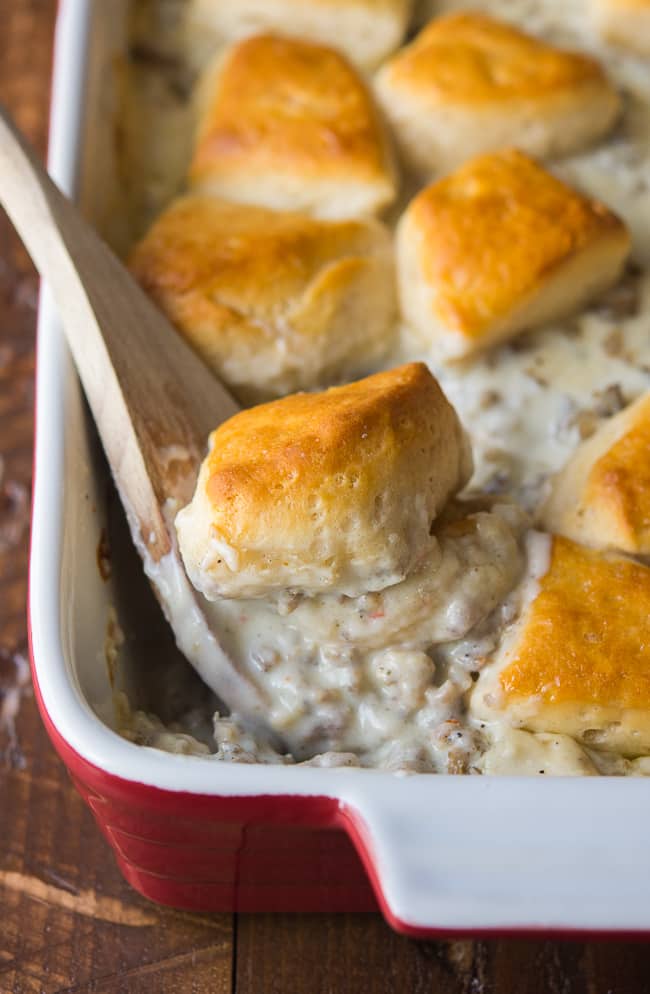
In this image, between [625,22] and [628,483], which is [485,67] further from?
[628,483]

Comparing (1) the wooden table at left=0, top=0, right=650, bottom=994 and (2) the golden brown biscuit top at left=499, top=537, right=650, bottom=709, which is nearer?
(2) the golden brown biscuit top at left=499, top=537, right=650, bottom=709

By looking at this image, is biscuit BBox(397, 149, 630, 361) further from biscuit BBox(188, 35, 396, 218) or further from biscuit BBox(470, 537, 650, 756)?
biscuit BBox(470, 537, 650, 756)

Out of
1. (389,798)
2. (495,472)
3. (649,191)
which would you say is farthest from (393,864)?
(649,191)

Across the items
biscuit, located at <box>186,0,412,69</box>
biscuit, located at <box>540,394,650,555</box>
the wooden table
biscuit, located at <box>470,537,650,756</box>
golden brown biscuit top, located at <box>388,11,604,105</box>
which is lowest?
the wooden table

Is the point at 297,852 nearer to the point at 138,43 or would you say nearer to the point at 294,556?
the point at 294,556

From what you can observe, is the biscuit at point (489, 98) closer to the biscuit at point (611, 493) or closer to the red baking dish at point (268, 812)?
the biscuit at point (611, 493)

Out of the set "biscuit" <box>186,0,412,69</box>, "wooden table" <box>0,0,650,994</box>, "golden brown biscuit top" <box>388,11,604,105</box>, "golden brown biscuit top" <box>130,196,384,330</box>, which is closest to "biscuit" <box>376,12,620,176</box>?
"golden brown biscuit top" <box>388,11,604,105</box>
